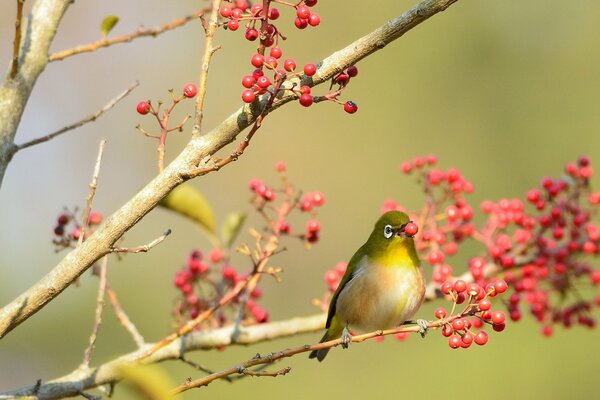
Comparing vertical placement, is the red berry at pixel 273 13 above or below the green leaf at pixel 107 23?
below

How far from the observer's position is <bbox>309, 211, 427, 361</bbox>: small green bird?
4441 millimetres

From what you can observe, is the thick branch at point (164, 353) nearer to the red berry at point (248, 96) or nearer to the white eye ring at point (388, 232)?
the white eye ring at point (388, 232)

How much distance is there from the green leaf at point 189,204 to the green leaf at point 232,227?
0.14 meters

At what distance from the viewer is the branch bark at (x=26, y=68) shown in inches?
119

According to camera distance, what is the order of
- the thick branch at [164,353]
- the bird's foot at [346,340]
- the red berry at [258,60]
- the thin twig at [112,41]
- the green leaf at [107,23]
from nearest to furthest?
the red berry at [258,60], the thick branch at [164,353], the bird's foot at [346,340], the thin twig at [112,41], the green leaf at [107,23]

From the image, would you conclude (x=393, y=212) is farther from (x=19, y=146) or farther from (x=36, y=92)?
(x=36, y=92)

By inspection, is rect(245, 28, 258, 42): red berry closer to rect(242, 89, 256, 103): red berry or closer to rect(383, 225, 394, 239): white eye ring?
rect(242, 89, 256, 103): red berry

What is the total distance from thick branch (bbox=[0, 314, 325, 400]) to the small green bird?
1.51 feet

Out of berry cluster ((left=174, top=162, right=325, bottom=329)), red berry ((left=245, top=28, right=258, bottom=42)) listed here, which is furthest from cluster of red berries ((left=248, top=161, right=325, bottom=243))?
red berry ((left=245, top=28, right=258, bottom=42))

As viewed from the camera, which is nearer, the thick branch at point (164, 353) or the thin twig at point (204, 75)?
the thin twig at point (204, 75)

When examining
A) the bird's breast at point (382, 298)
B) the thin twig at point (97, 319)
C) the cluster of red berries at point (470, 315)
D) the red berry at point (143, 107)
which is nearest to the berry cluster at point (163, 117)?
the red berry at point (143, 107)

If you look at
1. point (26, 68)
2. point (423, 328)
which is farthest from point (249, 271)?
point (423, 328)

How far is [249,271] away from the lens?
4.49 meters

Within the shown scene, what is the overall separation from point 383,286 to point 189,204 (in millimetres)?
1072
